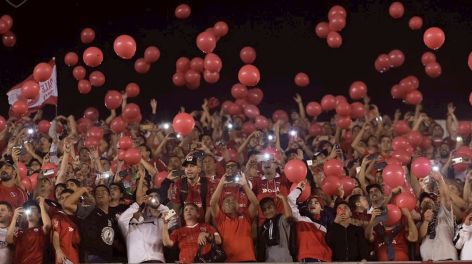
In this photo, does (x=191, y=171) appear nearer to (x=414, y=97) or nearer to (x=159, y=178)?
(x=159, y=178)

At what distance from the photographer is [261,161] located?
8.05 meters

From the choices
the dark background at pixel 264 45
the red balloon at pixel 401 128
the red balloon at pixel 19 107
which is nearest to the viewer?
the red balloon at pixel 19 107

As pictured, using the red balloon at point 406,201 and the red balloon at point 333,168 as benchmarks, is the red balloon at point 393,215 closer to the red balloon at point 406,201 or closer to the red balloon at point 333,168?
the red balloon at point 406,201

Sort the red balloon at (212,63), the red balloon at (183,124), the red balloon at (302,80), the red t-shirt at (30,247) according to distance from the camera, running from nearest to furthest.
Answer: the red t-shirt at (30,247), the red balloon at (183,124), the red balloon at (212,63), the red balloon at (302,80)

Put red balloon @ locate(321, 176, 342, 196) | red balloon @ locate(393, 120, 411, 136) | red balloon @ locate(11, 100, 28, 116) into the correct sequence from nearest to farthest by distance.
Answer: red balloon @ locate(321, 176, 342, 196) → red balloon @ locate(11, 100, 28, 116) → red balloon @ locate(393, 120, 411, 136)

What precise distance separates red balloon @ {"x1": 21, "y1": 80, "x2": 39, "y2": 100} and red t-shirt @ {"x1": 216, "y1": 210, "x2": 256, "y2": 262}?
3.22 meters

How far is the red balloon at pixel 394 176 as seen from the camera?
23.6 feet

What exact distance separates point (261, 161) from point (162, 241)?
170 cm

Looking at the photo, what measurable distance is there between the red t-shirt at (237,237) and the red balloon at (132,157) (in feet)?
4.74

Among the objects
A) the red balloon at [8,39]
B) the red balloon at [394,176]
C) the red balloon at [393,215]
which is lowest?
the red balloon at [393,215]

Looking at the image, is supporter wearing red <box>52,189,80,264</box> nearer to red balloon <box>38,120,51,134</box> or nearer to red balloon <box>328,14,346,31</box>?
red balloon <box>38,120,51,134</box>

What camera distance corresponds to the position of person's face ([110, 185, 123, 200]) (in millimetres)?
6968

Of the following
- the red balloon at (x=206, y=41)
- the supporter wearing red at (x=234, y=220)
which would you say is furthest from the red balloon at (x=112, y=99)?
the supporter wearing red at (x=234, y=220)

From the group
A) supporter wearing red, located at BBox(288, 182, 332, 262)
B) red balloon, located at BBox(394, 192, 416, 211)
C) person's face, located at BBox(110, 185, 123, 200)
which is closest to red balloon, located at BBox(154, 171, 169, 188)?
person's face, located at BBox(110, 185, 123, 200)
